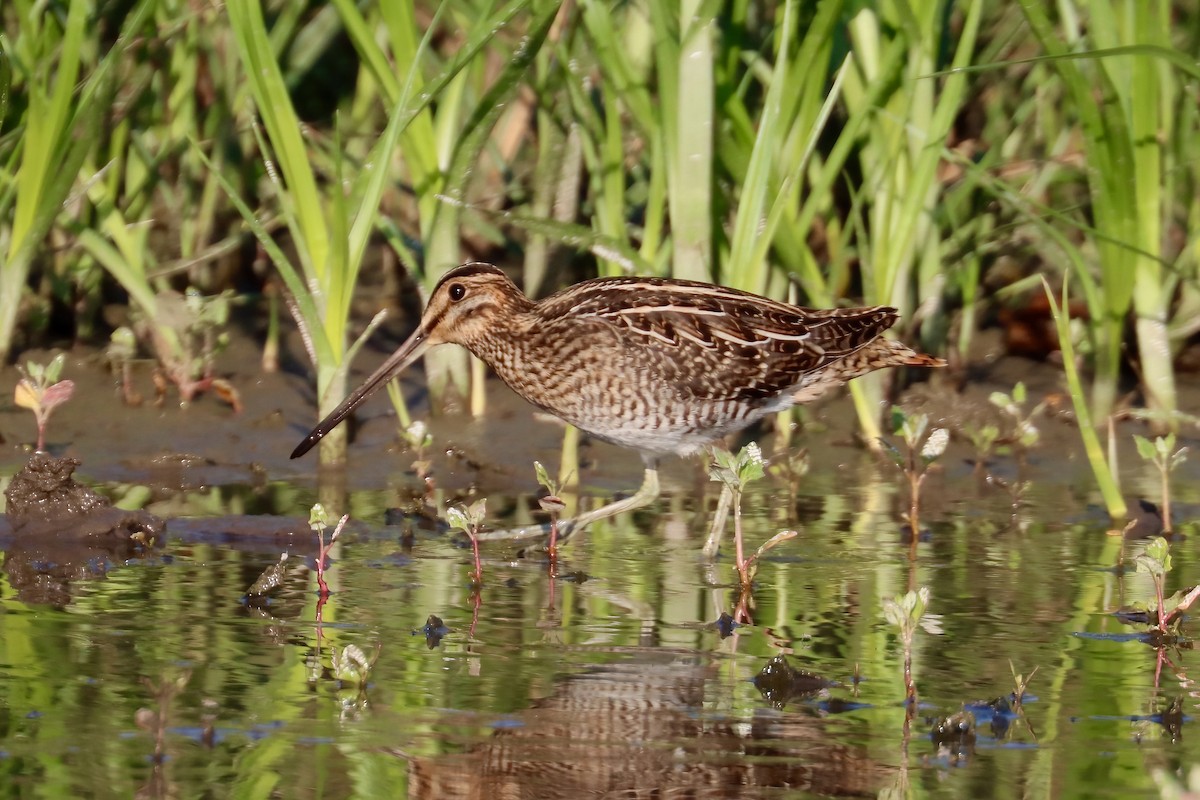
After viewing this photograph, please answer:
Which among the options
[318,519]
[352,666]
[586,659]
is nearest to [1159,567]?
[586,659]

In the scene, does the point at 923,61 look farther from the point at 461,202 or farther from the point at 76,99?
the point at 76,99

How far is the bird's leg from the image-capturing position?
17.9 ft

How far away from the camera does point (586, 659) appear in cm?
415

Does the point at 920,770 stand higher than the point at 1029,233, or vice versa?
the point at 1029,233

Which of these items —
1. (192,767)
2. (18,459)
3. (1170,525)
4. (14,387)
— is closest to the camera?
(192,767)

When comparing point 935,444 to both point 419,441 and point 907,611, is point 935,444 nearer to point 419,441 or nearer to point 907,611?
point 419,441

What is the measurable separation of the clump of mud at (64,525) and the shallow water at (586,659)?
0.17 ft

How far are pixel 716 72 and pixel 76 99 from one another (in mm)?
2182

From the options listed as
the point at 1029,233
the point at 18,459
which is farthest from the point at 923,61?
the point at 18,459

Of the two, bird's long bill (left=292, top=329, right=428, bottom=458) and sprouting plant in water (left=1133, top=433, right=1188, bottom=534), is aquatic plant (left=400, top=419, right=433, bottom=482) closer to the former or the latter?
bird's long bill (left=292, top=329, right=428, bottom=458)

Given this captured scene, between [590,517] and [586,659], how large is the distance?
4.78ft

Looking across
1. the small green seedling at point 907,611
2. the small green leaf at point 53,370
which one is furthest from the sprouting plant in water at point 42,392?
the small green seedling at point 907,611

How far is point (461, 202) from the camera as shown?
6.35m

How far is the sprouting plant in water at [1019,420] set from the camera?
6.27 metres
